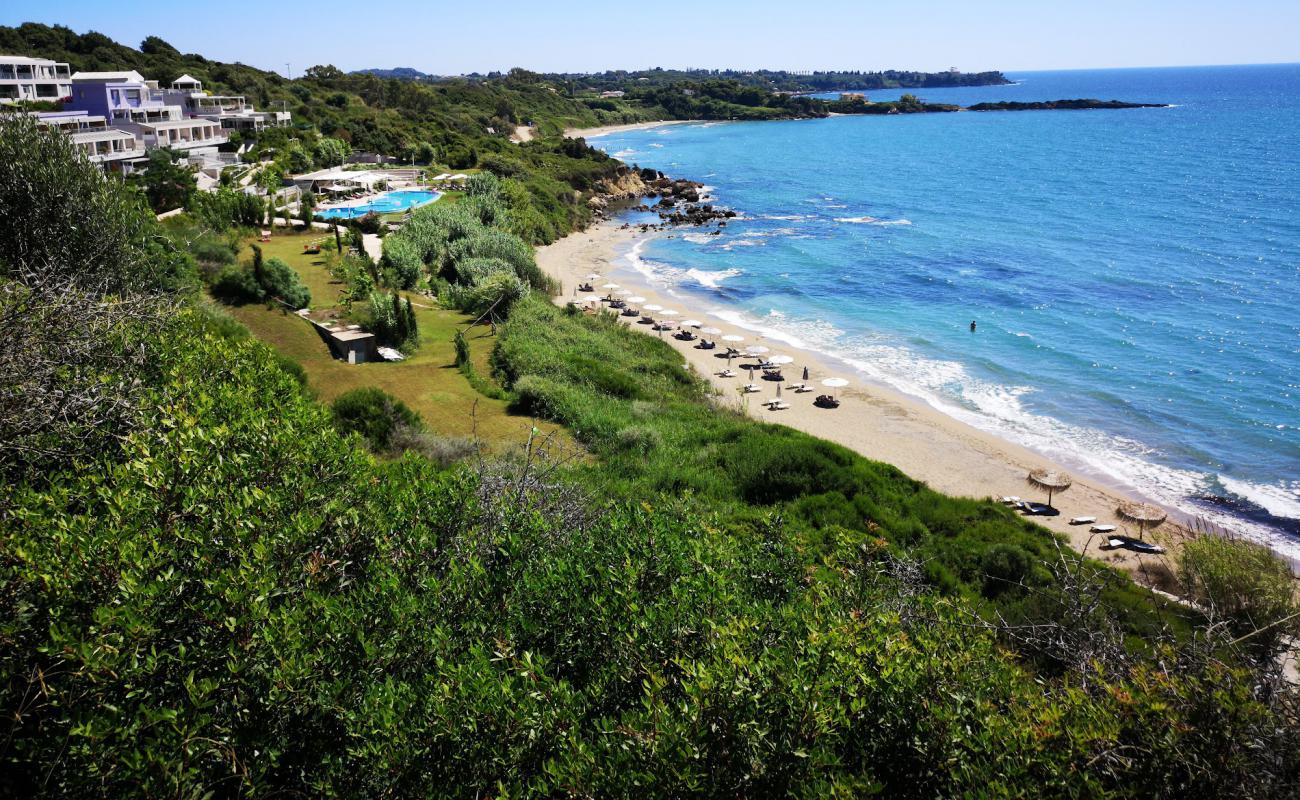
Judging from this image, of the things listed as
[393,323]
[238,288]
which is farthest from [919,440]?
[238,288]

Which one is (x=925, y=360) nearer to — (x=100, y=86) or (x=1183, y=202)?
(x=1183, y=202)

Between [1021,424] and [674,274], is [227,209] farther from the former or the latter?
[1021,424]

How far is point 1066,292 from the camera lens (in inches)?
1826

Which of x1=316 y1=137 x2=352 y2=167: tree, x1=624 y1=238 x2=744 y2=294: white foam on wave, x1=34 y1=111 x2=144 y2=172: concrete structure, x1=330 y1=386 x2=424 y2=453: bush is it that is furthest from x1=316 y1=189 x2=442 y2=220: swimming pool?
x1=330 y1=386 x2=424 y2=453: bush

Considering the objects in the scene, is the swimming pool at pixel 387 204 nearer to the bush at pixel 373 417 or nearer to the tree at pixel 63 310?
the tree at pixel 63 310

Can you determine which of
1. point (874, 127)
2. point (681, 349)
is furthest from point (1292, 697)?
point (874, 127)

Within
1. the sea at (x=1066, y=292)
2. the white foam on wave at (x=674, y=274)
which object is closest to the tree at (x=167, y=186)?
the white foam on wave at (x=674, y=274)

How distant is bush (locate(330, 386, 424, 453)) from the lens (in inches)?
719

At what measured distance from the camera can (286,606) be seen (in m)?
7.02

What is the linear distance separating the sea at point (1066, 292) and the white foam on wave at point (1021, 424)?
10cm

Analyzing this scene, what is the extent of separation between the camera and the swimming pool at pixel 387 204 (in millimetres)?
48156

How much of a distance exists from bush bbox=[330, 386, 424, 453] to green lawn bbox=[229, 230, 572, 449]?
1267mm

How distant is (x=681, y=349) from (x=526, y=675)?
104 feet

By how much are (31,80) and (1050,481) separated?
80.8 meters
